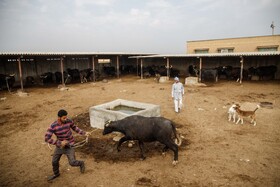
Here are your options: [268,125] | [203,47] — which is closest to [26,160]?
[268,125]

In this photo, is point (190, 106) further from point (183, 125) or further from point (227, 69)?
point (227, 69)

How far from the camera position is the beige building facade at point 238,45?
84.5 feet

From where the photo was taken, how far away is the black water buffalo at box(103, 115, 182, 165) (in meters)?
5.70

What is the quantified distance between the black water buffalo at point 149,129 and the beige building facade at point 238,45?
25483mm

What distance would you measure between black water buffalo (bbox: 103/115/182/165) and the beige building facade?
2548 cm

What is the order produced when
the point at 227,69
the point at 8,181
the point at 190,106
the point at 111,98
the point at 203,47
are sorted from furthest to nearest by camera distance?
the point at 203,47
the point at 227,69
the point at 111,98
the point at 190,106
the point at 8,181

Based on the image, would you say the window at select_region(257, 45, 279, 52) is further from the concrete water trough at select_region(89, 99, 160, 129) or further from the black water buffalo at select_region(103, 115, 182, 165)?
the black water buffalo at select_region(103, 115, 182, 165)

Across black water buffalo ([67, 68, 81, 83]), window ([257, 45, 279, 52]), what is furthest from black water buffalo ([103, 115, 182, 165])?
window ([257, 45, 279, 52])

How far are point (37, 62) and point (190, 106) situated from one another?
1830 centimetres

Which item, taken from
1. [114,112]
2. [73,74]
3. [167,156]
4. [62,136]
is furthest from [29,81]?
[167,156]

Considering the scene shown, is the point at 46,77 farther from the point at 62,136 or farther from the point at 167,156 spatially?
the point at 167,156

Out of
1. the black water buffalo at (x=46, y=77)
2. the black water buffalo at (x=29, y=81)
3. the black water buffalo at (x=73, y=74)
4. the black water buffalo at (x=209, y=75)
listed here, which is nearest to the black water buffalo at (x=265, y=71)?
the black water buffalo at (x=209, y=75)

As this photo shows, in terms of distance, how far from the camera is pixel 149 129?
5906 millimetres

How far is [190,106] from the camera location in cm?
1191
